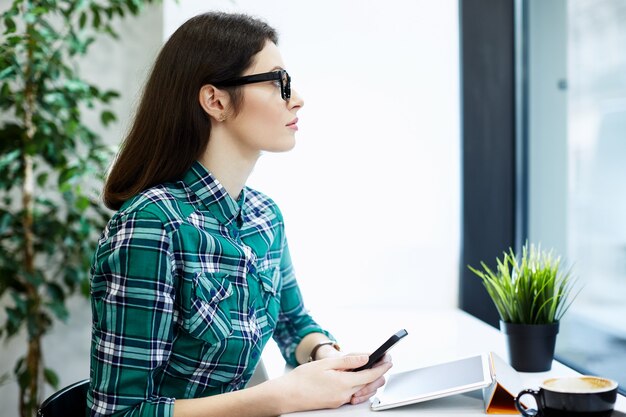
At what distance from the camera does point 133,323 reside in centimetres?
104

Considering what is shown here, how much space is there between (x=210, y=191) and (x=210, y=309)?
215 millimetres

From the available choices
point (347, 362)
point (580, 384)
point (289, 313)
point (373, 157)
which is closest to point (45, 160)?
point (373, 157)

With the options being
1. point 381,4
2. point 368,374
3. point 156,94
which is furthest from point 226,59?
point 381,4

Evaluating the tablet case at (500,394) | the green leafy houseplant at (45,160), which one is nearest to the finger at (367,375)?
the tablet case at (500,394)

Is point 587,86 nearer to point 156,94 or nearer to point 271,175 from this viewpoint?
point 271,175

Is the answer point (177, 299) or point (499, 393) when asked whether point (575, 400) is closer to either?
point (499, 393)

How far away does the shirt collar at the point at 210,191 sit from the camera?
4.01 feet

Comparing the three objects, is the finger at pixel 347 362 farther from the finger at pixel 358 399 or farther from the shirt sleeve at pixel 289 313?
the shirt sleeve at pixel 289 313

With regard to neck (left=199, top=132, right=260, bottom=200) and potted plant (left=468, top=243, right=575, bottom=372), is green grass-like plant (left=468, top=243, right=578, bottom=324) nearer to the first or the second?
potted plant (left=468, top=243, right=575, bottom=372)

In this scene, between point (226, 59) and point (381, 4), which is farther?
point (381, 4)

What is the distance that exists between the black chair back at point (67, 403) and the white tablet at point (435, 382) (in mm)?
476

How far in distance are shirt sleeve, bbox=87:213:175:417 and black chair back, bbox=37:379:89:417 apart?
5cm

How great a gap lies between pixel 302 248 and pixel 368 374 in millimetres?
1026

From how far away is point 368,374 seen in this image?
111 centimetres
